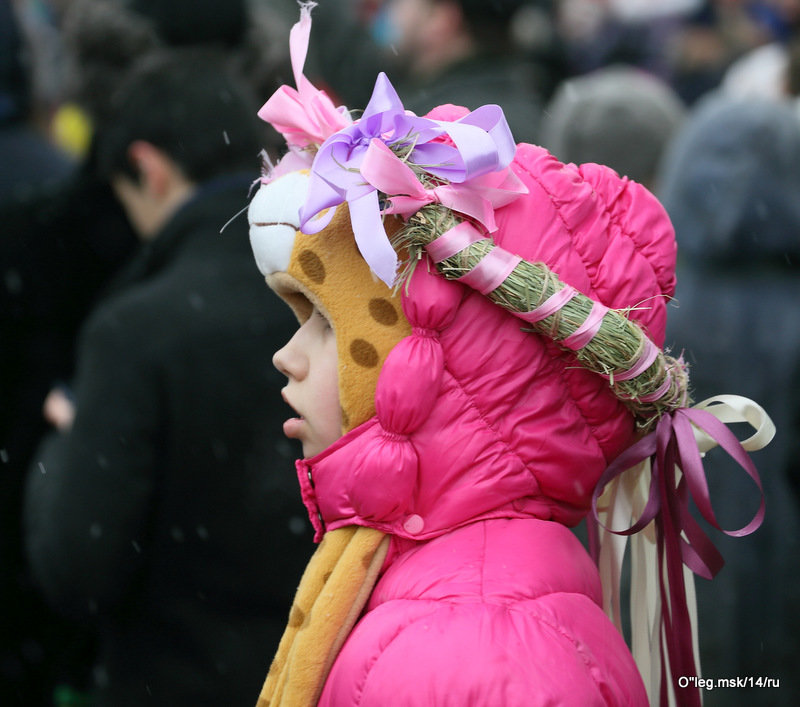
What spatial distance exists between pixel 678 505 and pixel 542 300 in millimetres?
437

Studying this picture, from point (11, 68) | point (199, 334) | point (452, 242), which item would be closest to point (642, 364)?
point (452, 242)

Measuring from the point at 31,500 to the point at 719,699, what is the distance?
6.70 feet

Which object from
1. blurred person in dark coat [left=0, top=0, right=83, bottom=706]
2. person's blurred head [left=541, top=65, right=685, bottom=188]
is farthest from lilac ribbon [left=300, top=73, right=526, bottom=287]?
person's blurred head [left=541, top=65, right=685, bottom=188]

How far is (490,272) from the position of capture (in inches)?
61.8

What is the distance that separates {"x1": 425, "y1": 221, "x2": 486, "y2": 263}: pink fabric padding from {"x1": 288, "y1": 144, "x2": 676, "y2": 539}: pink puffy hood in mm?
34

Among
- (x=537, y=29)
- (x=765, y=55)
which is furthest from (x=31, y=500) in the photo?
(x=537, y=29)

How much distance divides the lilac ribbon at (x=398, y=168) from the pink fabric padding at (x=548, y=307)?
0.14 m

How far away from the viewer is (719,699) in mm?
3244

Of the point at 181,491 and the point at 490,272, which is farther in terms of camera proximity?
the point at 181,491

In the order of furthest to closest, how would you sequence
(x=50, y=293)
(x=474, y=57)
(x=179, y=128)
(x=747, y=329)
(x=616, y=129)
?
(x=474, y=57) < (x=616, y=129) < (x=50, y=293) < (x=747, y=329) < (x=179, y=128)

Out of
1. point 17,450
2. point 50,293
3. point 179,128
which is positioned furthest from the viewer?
point 50,293

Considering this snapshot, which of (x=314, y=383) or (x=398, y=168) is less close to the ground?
(x=398, y=168)

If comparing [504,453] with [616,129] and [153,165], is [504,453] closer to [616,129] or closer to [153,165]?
[153,165]

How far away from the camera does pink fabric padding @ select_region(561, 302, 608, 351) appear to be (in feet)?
5.20
